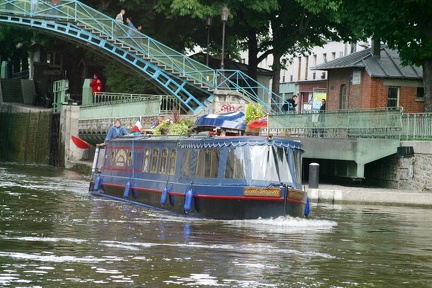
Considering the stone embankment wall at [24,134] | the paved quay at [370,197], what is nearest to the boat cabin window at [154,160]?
the paved quay at [370,197]

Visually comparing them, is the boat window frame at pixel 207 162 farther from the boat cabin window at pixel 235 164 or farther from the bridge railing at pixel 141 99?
the bridge railing at pixel 141 99

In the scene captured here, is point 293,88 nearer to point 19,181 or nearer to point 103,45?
point 103,45

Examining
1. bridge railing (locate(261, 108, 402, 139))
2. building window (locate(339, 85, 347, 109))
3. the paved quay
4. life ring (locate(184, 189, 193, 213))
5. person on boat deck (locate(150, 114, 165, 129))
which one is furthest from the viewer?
building window (locate(339, 85, 347, 109))

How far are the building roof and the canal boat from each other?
2137 centimetres

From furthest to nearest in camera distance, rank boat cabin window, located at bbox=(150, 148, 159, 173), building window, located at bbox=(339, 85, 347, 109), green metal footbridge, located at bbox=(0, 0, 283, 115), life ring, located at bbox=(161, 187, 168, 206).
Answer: building window, located at bbox=(339, 85, 347, 109) < green metal footbridge, located at bbox=(0, 0, 283, 115) < boat cabin window, located at bbox=(150, 148, 159, 173) < life ring, located at bbox=(161, 187, 168, 206)

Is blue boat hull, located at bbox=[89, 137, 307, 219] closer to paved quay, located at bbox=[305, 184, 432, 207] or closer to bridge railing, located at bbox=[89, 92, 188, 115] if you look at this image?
paved quay, located at bbox=[305, 184, 432, 207]

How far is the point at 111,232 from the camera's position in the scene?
76.5ft

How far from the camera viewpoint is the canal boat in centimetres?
2616

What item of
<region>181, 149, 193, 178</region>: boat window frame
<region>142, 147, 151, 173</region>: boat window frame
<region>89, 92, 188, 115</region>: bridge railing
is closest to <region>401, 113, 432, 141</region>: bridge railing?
<region>142, 147, 151, 173</region>: boat window frame

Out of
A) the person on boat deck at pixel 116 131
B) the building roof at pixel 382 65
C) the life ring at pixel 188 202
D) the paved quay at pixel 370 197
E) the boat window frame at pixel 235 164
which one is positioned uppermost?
the building roof at pixel 382 65

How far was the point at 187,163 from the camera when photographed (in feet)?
94.6

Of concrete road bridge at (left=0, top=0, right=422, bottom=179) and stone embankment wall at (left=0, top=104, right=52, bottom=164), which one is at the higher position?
concrete road bridge at (left=0, top=0, right=422, bottom=179)

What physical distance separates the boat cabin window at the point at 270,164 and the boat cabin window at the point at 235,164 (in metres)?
0.25

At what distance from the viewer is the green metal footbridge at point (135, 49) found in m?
53.9
